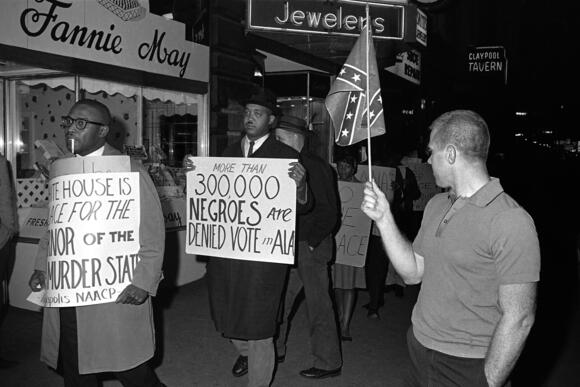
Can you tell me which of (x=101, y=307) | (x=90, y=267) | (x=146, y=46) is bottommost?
(x=101, y=307)

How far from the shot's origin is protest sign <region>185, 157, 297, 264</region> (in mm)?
4016

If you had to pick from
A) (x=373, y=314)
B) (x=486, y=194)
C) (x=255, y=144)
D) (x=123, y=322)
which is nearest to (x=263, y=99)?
(x=255, y=144)

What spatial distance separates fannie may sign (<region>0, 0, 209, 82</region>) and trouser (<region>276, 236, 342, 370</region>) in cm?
359

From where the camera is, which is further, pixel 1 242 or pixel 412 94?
pixel 412 94

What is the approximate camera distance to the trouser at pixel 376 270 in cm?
698

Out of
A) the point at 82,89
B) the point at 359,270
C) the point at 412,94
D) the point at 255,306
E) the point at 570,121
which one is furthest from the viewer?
the point at 570,121

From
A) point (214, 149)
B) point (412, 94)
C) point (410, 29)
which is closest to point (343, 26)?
point (410, 29)

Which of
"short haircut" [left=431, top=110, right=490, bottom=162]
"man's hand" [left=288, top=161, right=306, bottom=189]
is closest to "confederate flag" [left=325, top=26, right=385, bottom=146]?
"short haircut" [left=431, top=110, right=490, bottom=162]

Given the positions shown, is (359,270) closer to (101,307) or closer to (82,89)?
(101,307)

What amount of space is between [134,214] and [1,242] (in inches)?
77.0

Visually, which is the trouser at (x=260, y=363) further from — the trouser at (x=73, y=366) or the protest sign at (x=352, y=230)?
the protest sign at (x=352, y=230)

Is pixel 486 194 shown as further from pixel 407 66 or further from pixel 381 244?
pixel 407 66

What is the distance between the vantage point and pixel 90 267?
3166 millimetres

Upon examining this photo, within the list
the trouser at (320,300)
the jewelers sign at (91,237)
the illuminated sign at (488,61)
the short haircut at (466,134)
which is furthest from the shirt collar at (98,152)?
the illuminated sign at (488,61)
